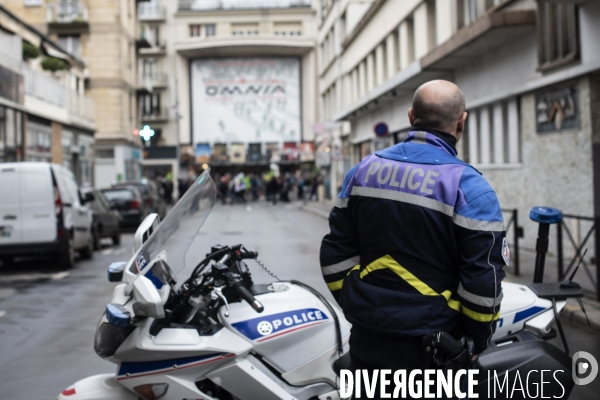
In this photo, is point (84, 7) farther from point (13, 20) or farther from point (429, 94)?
point (429, 94)

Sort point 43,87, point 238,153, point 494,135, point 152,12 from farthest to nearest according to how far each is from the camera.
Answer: point 152,12 → point 238,153 → point 43,87 → point 494,135

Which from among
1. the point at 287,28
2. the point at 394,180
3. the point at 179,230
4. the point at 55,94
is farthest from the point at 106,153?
the point at 394,180

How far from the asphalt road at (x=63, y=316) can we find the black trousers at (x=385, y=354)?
1.94 meters

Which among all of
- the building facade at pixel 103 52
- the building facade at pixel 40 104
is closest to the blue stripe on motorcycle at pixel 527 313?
the building facade at pixel 40 104

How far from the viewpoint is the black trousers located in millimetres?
2764

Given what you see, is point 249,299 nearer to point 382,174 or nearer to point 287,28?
point 382,174

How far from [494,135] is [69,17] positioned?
33.2m

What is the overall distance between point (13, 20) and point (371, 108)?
547 inches

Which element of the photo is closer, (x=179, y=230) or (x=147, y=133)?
(x=179, y=230)

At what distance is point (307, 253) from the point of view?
14984 mm

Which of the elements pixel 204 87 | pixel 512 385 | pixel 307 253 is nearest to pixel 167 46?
pixel 204 87

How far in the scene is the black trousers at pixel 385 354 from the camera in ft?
9.07

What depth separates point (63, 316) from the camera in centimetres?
873

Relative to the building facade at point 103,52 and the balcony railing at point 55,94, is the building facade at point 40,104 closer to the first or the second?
the balcony railing at point 55,94
